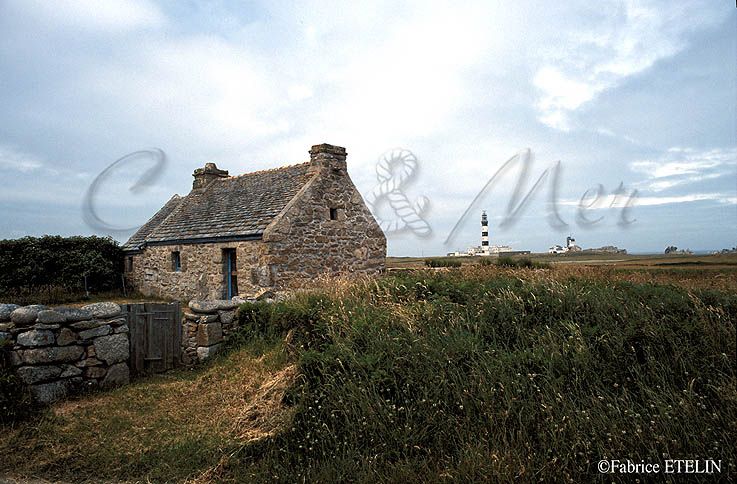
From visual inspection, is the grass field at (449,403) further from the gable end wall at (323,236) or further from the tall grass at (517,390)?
the gable end wall at (323,236)

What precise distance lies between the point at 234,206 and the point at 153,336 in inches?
414

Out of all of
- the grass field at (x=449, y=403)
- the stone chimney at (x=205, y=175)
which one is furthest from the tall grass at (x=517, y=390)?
the stone chimney at (x=205, y=175)

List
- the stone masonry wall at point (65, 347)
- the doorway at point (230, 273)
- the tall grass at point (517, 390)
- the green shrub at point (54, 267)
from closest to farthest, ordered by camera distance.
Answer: the tall grass at point (517, 390) → the stone masonry wall at point (65, 347) → the doorway at point (230, 273) → the green shrub at point (54, 267)

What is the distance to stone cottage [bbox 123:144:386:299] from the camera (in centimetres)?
1462

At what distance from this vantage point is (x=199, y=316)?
27.0 feet

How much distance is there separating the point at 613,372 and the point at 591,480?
1.46 m

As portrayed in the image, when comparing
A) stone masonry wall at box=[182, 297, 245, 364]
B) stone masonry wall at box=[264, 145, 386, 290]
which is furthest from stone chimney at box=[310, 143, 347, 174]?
stone masonry wall at box=[182, 297, 245, 364]

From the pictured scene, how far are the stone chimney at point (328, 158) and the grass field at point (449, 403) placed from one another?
397 inches

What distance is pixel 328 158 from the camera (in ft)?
53.5

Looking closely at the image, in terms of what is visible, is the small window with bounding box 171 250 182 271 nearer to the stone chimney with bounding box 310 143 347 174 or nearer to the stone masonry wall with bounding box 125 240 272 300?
the stone masonry wall with bounding box 125 240 272 300

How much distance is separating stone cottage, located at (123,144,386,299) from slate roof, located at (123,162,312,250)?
0.18 feet

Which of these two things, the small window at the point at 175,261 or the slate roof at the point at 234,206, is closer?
the slate roof at the point at 234,206

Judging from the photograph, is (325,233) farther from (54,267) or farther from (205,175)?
(54,267)

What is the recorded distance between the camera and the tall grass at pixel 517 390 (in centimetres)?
380
